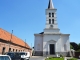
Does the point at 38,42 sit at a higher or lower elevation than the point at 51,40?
lower

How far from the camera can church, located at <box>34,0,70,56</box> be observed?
130 ft

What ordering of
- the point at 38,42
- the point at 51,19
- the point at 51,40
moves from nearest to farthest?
1. the point at 51,40
2. the point at 38,42
3. the point at 51,19

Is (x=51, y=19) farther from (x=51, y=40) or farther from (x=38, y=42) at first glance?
(x=38, y=42)

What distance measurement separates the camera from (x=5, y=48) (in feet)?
91.4

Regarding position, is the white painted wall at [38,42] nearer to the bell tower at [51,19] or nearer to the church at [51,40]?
the church at [51,40]

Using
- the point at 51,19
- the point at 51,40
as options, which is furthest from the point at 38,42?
the point at 51,19

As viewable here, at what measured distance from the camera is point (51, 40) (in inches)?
1560

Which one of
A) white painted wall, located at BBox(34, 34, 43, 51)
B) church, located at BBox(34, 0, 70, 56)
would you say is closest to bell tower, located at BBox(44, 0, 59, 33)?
church, located at BBox(34, 0, 70, 56)

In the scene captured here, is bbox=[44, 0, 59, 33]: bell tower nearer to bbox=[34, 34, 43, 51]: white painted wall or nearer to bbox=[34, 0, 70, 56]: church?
bbox=[34, 0, 70, 56]: church

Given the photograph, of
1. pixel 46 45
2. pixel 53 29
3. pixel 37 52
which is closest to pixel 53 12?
pixel 53 29

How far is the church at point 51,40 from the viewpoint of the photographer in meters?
39.5

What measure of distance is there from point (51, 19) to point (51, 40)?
7.15 meters

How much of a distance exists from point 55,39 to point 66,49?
4.78 m

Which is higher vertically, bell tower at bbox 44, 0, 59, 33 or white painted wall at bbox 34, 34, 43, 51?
bell tower at bbox 44, 0, 59, 33
